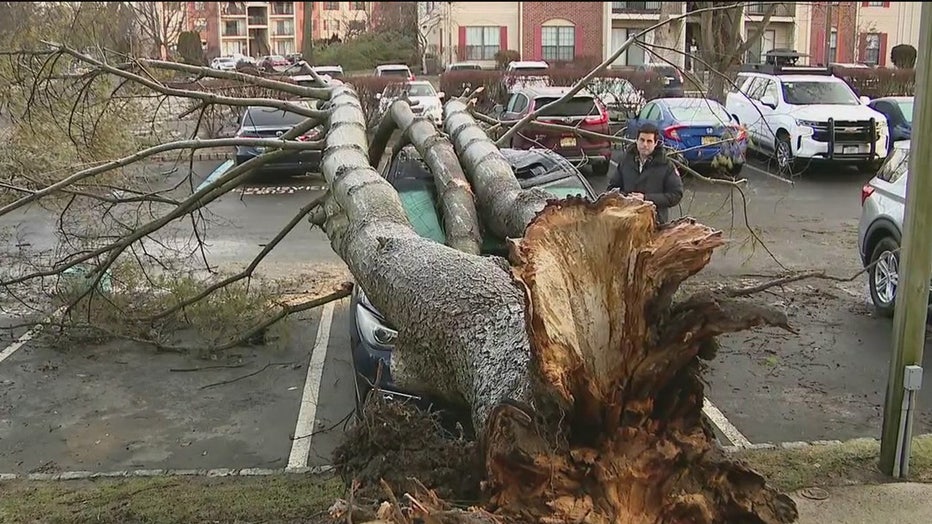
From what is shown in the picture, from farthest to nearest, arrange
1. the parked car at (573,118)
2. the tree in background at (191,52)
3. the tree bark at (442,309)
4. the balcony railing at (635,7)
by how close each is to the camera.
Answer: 1. the balcony railing at (635,7)
2. the parked car at (573,118)
3. the tree in background at (191,52)
4. the tree bark at (442,309)

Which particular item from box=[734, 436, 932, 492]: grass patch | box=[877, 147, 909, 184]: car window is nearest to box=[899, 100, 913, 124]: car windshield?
box=[877, 147, 909, 184]: car window

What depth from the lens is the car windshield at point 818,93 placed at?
63.4 feet

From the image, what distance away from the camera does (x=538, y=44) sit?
4734cm

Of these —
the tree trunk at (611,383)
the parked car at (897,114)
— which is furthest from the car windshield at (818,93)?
the tree trunk at (611,383)

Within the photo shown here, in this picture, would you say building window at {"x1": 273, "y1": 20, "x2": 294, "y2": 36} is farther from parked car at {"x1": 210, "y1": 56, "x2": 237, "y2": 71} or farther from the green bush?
parked car at {"x1": 210, "y1": 56, "x2": 237, "y2": 71}

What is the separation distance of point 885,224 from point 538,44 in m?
40.1

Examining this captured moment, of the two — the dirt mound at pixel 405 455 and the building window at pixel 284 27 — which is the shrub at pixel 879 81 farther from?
the building window at pixel 284 27

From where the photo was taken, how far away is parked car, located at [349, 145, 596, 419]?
5523 millimetres

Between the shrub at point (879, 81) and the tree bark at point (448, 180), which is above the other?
the shrub at point (879, 81)

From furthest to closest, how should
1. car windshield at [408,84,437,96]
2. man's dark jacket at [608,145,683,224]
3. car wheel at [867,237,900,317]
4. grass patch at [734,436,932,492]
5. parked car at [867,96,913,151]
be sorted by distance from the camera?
1. car windshield at [408,84,437,96]
2. parked car at [867,96,913,151]
3. car wheel at [867,237,900,317]
4. man's dark jacket at [608,145,683,224]
5. grass patch at [734,436,932,492]

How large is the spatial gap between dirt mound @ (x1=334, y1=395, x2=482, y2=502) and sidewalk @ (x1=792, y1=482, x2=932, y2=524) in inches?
75.9

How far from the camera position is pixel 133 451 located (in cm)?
601

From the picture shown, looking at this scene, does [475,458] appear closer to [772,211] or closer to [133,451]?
[133,451]

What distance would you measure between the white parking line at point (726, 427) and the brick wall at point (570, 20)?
41676 millimetres
